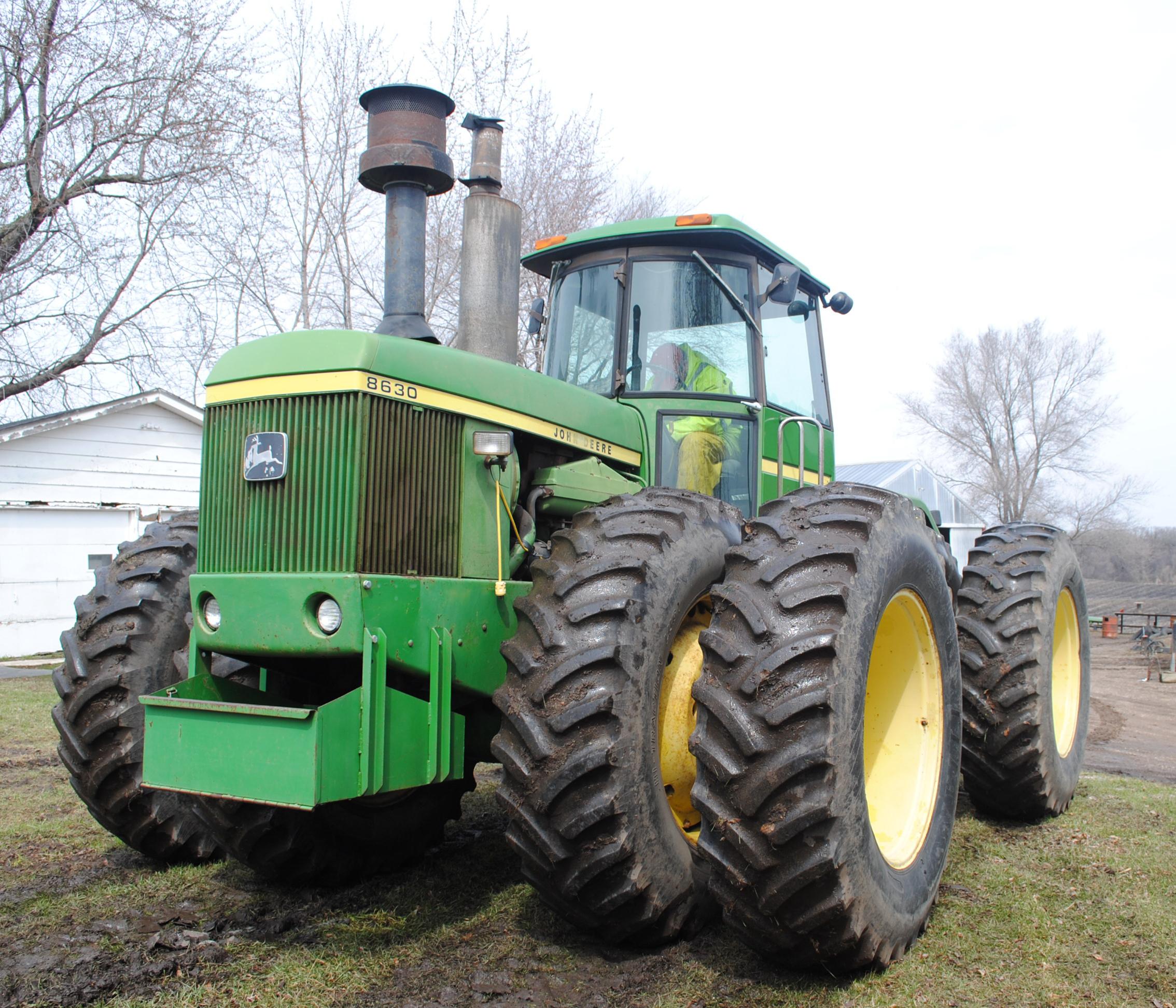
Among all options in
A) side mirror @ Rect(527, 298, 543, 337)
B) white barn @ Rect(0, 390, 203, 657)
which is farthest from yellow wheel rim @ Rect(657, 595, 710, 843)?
white barn @ Rect(0, 390, 203, 657)

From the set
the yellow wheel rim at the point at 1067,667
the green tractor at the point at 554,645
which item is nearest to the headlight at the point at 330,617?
the green tractor at the point at 554,645

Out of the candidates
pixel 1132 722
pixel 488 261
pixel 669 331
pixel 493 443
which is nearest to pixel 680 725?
pixel 493 443

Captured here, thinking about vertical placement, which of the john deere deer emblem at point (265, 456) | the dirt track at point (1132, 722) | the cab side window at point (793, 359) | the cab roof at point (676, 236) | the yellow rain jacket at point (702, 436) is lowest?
the dirt track at point (1132, 722)

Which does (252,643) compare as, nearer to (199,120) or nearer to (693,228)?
(693,228)

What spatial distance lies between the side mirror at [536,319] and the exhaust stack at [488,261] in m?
0.45

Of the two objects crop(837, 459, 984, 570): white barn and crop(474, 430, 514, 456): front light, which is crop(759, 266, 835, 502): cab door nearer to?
crop(474, 430, 514, 456): front light

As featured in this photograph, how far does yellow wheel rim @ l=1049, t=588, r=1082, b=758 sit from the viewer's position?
581 cm

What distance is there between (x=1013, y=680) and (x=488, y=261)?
378 centimetres

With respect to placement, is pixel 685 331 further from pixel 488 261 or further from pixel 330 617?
pixel 330 617

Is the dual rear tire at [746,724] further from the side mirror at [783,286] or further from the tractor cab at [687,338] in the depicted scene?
the side mirror at [783,286]

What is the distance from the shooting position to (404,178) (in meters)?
4.33

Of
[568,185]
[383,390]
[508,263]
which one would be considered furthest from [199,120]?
[383,390]

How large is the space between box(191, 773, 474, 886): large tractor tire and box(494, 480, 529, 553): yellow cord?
107cm

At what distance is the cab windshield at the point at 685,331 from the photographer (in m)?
4.93
